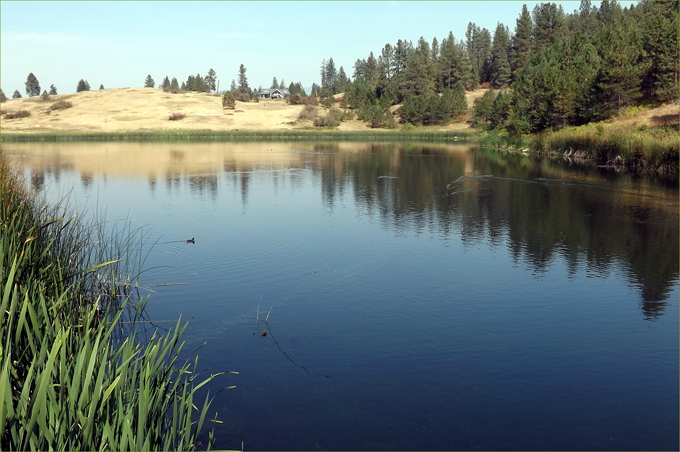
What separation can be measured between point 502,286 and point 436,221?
7544mm

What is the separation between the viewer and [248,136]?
82.3m

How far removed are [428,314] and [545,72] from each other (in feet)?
159

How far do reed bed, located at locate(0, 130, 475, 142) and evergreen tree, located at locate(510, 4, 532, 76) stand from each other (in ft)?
98.8

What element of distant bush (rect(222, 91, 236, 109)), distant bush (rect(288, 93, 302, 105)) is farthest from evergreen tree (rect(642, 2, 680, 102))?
distant bush (rect(288, 93, 302, 105))

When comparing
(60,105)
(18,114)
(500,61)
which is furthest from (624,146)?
(60,105)

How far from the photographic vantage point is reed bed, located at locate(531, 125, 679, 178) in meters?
32.6

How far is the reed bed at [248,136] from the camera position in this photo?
76.5m

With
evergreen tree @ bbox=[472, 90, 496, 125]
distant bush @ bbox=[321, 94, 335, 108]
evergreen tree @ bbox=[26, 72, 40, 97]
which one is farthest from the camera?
evergreen tree @ bbox=[26, 72, 40, 97]

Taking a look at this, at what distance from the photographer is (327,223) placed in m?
20.5

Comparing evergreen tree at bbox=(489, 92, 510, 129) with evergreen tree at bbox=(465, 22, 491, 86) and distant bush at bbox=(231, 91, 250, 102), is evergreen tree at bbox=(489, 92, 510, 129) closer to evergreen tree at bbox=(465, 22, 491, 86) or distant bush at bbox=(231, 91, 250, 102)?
evergreen tree at bbox=(465, 22, 491, 86)

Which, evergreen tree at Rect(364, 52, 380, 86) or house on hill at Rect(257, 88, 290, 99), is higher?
evergreen tree at Rect(364, 52, 380, 86)

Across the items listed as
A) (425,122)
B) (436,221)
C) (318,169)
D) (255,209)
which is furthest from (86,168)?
(425,122)

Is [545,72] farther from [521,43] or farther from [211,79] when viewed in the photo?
[211,79]

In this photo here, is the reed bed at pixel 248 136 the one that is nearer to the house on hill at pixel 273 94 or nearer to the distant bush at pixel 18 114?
the distant bush at pixel 18 114
